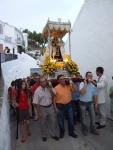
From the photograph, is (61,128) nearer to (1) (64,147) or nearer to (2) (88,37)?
(1) (64,147)

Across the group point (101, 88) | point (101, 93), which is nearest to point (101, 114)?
point (101, 93)

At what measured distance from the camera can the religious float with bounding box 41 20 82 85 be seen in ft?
32.6

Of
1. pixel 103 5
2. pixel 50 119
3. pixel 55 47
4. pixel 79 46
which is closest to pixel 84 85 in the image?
pixel 50 119

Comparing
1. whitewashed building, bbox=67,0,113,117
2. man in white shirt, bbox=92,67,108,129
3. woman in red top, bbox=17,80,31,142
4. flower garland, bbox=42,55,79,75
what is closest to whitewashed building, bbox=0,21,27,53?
whitewashed building, bbox=67,0,113,117

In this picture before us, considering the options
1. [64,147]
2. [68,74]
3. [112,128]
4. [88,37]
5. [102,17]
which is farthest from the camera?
[88,37]

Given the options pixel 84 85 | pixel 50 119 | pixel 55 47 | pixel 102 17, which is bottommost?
pixel 50 119

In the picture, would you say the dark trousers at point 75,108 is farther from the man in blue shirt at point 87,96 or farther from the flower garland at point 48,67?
the flower garland at point 48,67

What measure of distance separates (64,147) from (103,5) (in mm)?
5905

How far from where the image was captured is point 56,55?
10844 mm

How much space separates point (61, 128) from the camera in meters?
7.85

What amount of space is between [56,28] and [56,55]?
934mm

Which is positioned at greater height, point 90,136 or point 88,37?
point 88,37

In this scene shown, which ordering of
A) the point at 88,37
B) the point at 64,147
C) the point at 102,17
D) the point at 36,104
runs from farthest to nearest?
1. the point at 88,37
2. the point at 102,17
3. the point at 36,104
4. the point at 64,147

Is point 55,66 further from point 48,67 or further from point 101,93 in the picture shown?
point 101,93
